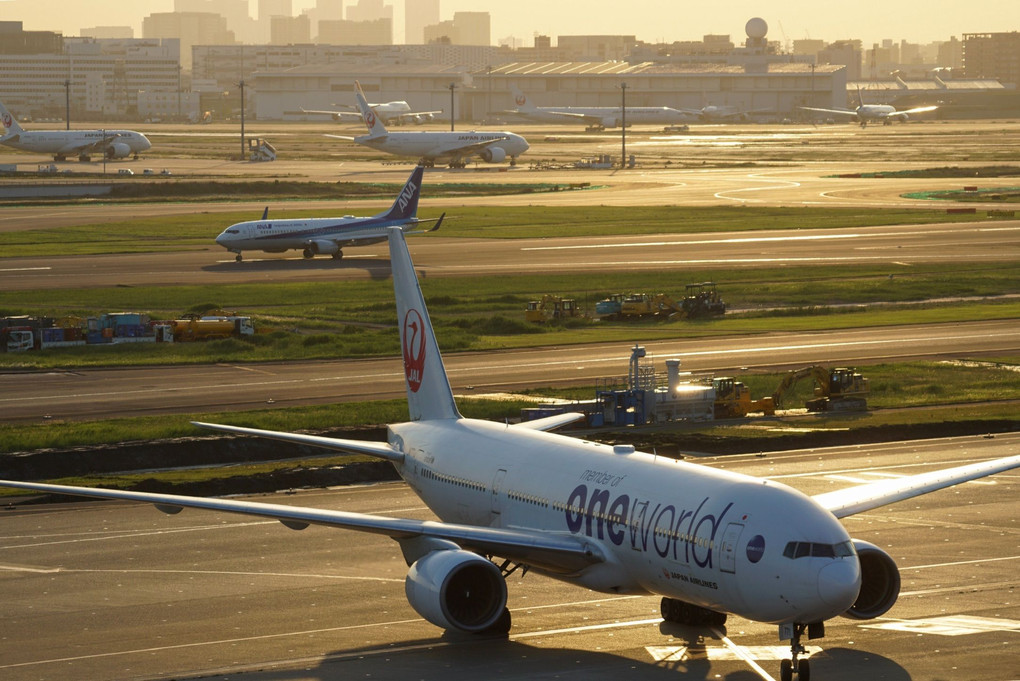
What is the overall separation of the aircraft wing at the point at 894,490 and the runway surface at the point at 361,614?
322 centimetres

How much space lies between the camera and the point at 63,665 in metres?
33.3

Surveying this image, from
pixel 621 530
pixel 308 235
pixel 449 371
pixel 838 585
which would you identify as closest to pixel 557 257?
pixel 308 235

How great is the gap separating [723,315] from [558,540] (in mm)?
66308

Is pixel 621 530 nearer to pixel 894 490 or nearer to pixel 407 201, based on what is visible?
pixel 894 490

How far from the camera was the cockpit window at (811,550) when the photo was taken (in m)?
28.4

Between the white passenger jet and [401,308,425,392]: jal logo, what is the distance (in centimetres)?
332

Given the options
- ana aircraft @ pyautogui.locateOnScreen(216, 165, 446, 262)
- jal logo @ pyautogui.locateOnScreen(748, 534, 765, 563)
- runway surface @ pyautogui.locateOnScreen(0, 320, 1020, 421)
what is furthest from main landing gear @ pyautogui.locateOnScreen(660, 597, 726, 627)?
ana aircraft @ pyautogui.locateOnScreen(216, 165, 446, 262)

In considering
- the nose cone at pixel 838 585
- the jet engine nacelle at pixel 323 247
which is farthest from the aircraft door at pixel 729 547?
the jet engine nacelle at pixel 323 247

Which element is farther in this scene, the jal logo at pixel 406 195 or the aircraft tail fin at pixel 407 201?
the jal logo at pixel 406 195

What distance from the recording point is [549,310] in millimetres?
97250

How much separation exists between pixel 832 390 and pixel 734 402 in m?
5.28

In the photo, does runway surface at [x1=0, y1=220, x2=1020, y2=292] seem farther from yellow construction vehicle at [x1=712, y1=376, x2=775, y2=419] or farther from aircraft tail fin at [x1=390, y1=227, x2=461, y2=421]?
aircraft tail fin at [x1=390, y1=227, x2=461, y2=421]

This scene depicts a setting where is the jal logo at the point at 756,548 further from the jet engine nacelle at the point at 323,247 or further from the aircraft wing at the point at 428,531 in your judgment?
the jet engine nacelle at the point at 323,247

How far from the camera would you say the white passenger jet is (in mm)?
28812
